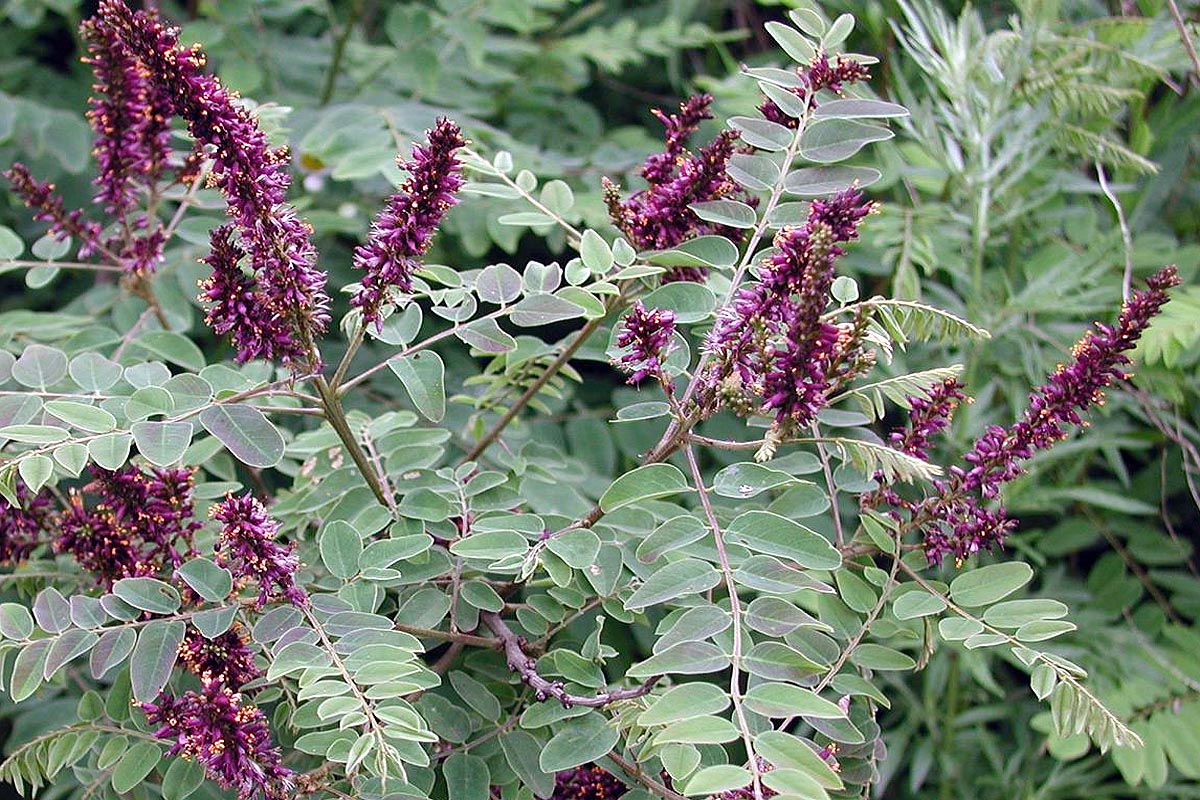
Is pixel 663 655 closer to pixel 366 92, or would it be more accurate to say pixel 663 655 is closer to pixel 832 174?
Answer: pixel 832 174

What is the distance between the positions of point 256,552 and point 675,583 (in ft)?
1.01

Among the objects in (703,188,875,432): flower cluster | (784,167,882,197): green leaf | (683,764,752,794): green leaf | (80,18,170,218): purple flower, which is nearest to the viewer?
(683,764,752,794): green leaf

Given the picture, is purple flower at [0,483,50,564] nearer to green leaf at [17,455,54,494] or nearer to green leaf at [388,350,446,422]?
green leaf at [17,455,54,494]

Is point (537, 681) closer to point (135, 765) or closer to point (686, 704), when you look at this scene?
point (686, 704)

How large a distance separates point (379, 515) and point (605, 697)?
271 mm

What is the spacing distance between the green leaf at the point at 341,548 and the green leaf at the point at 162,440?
135mm

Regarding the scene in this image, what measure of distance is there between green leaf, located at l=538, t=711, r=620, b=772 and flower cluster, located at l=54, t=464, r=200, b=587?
363 mm

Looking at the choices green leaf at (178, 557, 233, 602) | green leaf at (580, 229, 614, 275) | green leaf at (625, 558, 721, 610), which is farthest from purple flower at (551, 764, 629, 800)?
green leaf at (580, 229, 614, 275)

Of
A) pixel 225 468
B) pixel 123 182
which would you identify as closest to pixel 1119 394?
pixel 225 468

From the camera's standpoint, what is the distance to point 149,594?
881 mm

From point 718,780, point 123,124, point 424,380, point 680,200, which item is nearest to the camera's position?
point 718,780

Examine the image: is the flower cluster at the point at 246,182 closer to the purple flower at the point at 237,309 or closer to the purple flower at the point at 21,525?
the purple flower at the point at 237,309

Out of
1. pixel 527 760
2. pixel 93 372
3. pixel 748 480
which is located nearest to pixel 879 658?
pixel 748 480

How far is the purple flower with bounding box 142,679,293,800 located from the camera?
0.79 meters
